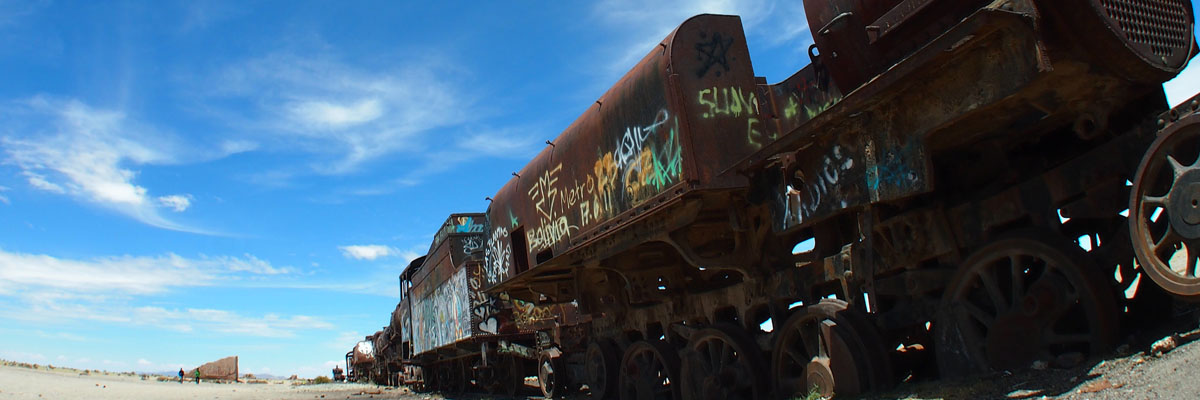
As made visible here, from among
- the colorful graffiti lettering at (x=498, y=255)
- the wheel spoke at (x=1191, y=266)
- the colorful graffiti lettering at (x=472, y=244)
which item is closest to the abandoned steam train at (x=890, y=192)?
the wheel spoke at (x=1191, y=266)

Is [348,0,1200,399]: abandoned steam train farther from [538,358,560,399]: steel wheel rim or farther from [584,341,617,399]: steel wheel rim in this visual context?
[538,358,560,399]: steel wheel rim

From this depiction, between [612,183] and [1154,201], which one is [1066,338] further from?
[612,183]

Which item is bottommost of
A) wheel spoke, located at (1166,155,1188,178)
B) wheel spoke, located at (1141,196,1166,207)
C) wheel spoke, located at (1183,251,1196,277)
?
wheel spoke, located at (1183,251,1196,277)

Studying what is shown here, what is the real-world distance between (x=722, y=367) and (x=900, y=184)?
3.50m

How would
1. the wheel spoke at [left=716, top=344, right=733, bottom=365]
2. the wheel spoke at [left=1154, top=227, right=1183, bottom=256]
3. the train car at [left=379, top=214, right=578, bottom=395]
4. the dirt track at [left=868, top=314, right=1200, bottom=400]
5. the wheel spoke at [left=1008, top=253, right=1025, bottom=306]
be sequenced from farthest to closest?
the train car at [left=379, top=214, right=578, bottom=395]
the wheel spoke at [left=716, top=344, right=733, bottom=365]
the wheel spoke at [left=1008, top=253, right=1025, bottom=306]
the wheel spoke at [left=1154, top=227, right=1183, bottom=256]
the dirt track at [left=868, top=314, right=1200, bottom=400]

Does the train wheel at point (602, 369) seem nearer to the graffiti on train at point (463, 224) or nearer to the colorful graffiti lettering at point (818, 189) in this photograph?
the colorful graffiti lettering at point (818, 189)

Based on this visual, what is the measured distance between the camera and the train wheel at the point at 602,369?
34.0 feet

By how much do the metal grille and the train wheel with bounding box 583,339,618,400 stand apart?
763 centimetres

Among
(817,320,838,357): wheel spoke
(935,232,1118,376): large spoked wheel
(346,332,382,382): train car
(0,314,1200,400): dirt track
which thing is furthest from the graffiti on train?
(346,332,382,382): train car

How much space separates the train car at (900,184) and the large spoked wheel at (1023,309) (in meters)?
0.01

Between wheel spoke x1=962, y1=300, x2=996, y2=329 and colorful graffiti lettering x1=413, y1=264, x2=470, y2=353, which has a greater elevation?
colorful graffiti lettering x1=413, y1=264, x2=470, y2=353

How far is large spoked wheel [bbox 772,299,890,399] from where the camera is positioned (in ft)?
18.4

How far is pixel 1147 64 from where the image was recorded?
12.8 ft

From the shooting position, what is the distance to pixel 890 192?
4.78 m
